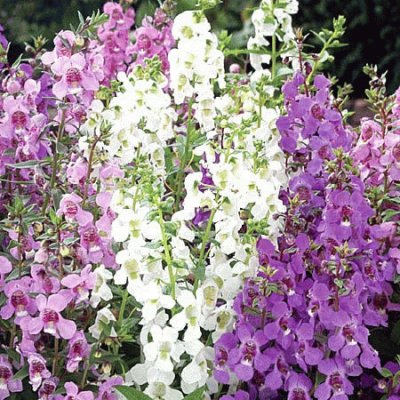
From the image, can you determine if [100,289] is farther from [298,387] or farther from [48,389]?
[298,387]

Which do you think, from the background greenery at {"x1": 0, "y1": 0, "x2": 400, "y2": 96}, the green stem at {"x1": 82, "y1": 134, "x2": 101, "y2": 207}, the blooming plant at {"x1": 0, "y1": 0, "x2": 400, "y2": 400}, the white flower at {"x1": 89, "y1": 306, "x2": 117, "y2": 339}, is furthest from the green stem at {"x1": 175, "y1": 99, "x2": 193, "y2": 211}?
the background greenery at {"x1": 0, "y1": 0, "x2": 400, "y2": 96}

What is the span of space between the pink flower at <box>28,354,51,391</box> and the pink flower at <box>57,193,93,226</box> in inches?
9.7

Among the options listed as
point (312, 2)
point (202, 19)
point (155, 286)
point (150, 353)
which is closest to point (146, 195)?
point (155, 286)

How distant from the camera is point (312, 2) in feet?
21.3

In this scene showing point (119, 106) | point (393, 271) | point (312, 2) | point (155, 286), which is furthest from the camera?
point (312, 2)

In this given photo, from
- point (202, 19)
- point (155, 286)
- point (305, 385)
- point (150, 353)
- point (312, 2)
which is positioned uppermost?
point (202, 19)

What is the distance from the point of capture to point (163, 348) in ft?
5.70

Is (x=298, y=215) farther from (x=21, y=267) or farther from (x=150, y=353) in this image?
(x=21, y=267)

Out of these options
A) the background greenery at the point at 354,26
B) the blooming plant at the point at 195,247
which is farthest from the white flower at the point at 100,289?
the background greenery at the point at 354,26

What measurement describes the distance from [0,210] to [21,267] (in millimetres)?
299

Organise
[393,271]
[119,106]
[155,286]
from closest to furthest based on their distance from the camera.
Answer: [155,286], [393,271], [119,106]

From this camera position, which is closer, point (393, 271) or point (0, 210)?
point (393, 271)

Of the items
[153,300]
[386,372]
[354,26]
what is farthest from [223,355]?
[354,26]

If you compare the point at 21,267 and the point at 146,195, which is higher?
the point at 146,195
